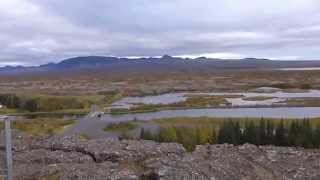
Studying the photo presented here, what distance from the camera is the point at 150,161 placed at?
1581 cm

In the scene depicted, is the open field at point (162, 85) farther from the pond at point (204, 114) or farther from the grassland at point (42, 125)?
the grassland at point (42, 125)

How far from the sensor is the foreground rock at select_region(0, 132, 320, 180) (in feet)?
47.4

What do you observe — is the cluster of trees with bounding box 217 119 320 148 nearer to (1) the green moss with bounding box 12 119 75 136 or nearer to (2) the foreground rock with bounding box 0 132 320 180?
(2) the foreground rock with bounding box 0 132 320 180

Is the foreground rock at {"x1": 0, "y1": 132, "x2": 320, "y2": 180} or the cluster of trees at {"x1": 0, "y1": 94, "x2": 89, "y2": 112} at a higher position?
the foreground rock at {"x1": 0, "y1": 132, "x2": 320, "y2": 180}

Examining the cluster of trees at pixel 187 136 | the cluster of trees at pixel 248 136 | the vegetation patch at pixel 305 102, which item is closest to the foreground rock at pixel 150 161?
the cluster of trees at pixel 248 136

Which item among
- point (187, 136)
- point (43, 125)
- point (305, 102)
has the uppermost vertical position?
point (187, 136)

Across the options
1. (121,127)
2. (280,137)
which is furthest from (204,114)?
(280,137)

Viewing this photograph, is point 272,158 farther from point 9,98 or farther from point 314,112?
point 9,98

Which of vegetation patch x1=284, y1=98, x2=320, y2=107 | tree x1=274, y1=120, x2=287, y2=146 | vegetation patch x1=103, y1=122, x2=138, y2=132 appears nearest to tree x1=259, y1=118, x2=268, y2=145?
tree x1=274, y1=120, x2=287, y2=146

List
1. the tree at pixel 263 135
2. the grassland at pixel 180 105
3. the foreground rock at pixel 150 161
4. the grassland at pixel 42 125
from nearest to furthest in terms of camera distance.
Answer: the foreground rock at pixel 150 161, the tree at pixel 263 135, the grassland at pixel 42 125, the grassland at pixel 180 105

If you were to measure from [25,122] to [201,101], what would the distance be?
23.3 metres

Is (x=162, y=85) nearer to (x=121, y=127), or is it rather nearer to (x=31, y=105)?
(x=31, y=105)

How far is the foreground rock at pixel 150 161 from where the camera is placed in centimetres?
1444

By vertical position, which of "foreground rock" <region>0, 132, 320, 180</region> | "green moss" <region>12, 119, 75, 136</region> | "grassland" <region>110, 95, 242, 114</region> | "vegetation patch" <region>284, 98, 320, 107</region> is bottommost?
"green moss" <region>12, 119, 75, 136</region>
